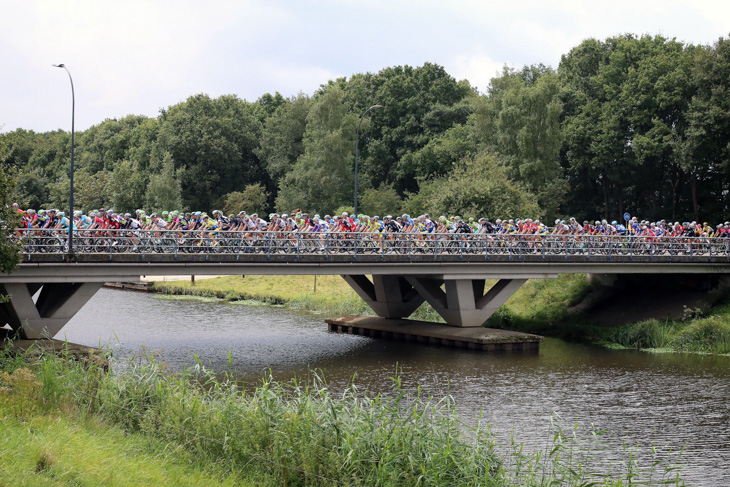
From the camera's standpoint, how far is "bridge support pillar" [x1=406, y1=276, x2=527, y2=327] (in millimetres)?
41125

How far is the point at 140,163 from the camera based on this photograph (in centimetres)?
11000

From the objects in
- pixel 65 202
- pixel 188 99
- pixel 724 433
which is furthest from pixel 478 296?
pixel 65 202

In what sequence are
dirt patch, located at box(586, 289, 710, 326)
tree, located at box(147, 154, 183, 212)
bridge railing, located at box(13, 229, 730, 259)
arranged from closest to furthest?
bridge railing, located at box(13, 229, 730, 259)
dirt patch, located at box(586, 289, 710, 326)
tree, located at box(147, 154, 183, 212)

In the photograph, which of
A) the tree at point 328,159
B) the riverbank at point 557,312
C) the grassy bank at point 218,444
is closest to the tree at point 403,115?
the tree at point 328,159

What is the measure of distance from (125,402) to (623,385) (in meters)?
20.1

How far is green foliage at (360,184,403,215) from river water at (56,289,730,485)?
30145mm

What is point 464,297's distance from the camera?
135 feet

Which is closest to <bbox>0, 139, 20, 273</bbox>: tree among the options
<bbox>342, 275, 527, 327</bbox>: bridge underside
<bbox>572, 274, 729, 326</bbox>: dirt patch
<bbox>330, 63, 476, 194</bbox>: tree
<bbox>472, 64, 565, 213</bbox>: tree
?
<bbox>342, 275, 527, 327</bbox>: bridge underside

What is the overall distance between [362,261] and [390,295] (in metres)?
8.55

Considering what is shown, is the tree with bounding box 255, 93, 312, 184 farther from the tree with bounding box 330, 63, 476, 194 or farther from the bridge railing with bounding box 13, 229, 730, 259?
the bridge railing with bounding box 13, 229, 730, 259

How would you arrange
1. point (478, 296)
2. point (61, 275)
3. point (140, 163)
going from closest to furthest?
point (61, 275), point (478, 296), point (140, 163)

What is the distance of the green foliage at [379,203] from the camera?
80.1 metres

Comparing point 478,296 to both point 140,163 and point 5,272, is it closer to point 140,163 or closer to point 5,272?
point 5,272

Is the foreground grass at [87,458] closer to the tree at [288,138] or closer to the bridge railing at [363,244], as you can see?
the bridge railing at [363,244]
